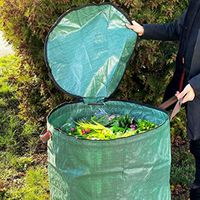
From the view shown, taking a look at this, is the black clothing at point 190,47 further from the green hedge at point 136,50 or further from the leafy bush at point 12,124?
the leafy bush at point 12,124

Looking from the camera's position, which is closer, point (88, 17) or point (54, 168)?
point (54, 168)

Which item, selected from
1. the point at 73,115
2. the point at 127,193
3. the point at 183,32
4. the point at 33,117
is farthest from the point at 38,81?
the point at 127,193

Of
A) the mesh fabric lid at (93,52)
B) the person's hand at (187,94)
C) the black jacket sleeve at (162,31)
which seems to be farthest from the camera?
the black jacket sleeve at (162,31)

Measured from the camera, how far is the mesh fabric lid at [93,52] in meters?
2.81

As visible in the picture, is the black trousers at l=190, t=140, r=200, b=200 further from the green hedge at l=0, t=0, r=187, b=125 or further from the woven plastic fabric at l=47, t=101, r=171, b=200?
the green hedge at l=0, t=0, r=187, b=125

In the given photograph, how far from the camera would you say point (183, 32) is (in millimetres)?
2799

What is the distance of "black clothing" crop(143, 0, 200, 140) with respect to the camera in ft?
8.58

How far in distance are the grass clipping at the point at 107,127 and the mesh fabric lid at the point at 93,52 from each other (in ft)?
0.50

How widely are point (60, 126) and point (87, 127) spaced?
20 centimetres

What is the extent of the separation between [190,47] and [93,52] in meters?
0.58

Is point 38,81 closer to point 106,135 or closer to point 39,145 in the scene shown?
point 39,145

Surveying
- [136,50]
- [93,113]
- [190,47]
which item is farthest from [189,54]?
[136,50]

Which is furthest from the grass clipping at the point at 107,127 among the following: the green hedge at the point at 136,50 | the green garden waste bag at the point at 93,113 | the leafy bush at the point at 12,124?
the leafy bush at the point at 12,124

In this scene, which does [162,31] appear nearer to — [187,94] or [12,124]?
[187,94]
